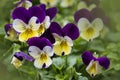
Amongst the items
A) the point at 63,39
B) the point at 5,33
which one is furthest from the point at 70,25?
the point at 5,33

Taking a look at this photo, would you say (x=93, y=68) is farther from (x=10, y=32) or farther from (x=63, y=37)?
(x=10, y=32)

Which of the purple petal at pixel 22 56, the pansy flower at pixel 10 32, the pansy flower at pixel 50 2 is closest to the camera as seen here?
the purple petal at pixel 22 56

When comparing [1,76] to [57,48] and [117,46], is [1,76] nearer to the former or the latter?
[57,48]

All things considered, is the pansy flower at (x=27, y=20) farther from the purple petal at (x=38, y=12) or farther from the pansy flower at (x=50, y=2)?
the pansy flower at (x=50, y=2)

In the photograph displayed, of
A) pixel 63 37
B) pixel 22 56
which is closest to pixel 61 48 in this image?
pixel 63 37

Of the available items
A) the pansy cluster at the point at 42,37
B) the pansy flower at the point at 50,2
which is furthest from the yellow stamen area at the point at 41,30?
the pansy flower at the point at 50,2

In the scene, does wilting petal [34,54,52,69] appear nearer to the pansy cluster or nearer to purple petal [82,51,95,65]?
the pansy cluster
